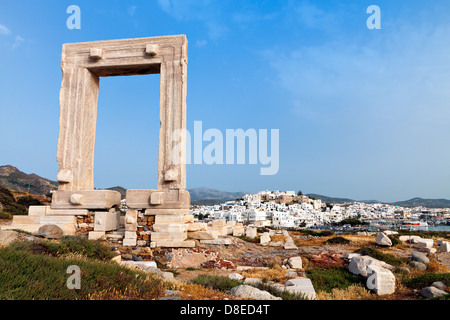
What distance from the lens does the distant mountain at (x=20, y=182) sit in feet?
167

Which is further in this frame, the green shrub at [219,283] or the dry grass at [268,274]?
the dry grass at [268,274]

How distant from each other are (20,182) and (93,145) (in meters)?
52.0

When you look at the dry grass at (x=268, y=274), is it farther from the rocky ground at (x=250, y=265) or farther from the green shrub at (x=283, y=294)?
the green shrub at (x=283, y=294)

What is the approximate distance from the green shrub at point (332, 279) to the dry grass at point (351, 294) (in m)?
0.35

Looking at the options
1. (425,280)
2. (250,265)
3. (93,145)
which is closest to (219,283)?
(250,265)

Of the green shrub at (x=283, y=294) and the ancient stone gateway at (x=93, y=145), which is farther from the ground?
the ancient stone gateway at (x=93, y=145)

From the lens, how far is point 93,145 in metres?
12.0

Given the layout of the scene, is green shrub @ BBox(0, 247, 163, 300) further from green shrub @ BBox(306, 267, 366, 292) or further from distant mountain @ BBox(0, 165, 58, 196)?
distant mountain @ BBox(0, 165, 58, 196)

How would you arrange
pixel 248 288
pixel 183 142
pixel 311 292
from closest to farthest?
pixel 248 288
pixel 311 292
pixel 183 142

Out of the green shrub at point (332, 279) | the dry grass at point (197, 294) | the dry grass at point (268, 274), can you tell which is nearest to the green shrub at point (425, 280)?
the green shrub at point (332, 279)
